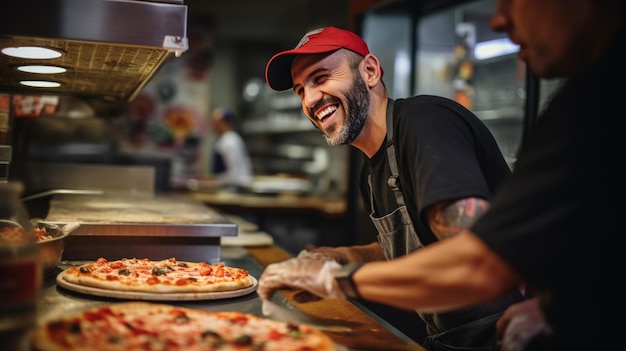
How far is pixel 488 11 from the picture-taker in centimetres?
539

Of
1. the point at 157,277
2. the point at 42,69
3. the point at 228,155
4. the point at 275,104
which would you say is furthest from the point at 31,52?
the point at 275,104

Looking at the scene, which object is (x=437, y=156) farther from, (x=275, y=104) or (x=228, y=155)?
(x=275, y=104)

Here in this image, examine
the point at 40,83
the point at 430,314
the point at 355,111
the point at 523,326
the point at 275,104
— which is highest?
the point at 275,104

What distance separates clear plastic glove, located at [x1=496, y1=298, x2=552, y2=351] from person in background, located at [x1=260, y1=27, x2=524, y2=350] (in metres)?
0.26

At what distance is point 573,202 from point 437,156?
485mm

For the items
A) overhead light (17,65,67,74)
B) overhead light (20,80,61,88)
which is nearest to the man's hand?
overhead light (17,65,67,74)

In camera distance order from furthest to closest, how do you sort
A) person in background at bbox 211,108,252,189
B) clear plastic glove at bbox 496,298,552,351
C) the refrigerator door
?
person in background at bbox 211,108,252,189, the refrigerator door, clear plastic glove at bbox 496,298,552,351

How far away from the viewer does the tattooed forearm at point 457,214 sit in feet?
5.46

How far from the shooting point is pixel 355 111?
2242 millimetres

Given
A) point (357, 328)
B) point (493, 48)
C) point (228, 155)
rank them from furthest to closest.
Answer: point (228, 155) < point (493, 48) < point (357, 328)

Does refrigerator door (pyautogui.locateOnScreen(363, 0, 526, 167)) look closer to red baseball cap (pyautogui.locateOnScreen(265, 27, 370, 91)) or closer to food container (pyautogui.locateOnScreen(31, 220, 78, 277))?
red baseball cap (pyautogui.locateOnScreen(265, 27, 370, 91))

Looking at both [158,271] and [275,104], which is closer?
[158,271]

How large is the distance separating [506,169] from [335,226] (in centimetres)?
457

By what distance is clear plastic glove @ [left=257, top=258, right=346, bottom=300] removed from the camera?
66.1 inches
